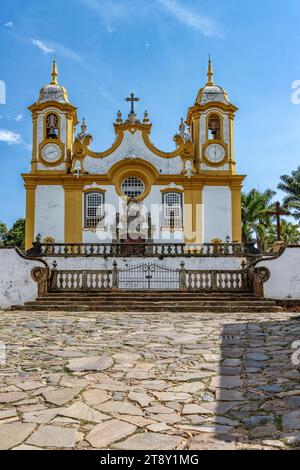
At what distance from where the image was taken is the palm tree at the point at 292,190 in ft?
119

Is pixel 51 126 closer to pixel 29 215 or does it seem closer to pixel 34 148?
pixel 34 148

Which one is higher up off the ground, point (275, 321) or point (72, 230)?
point (72, 230)

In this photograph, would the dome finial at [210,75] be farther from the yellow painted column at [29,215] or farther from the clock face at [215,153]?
the yellow painted column at [29,215]

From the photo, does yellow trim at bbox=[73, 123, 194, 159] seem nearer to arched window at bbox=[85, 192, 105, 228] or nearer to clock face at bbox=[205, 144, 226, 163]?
clock face at bbox=[205, 144, 226, 163]

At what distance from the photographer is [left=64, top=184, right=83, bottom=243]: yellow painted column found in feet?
81.1

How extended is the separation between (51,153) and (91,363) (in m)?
22.1

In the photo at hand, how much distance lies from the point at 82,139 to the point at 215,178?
24.3ft

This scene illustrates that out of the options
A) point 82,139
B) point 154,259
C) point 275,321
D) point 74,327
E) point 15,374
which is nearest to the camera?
point 15,374

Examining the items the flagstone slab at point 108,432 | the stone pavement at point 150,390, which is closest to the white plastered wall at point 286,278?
the stone pavement at point 150,390

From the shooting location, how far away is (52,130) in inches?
1060

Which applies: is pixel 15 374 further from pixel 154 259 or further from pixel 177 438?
pixel 154 259

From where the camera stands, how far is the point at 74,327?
339 inches

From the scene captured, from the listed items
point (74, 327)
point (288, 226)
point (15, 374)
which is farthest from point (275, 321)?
point (288, 226)

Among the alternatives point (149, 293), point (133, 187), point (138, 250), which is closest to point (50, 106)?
point (133, 187)
